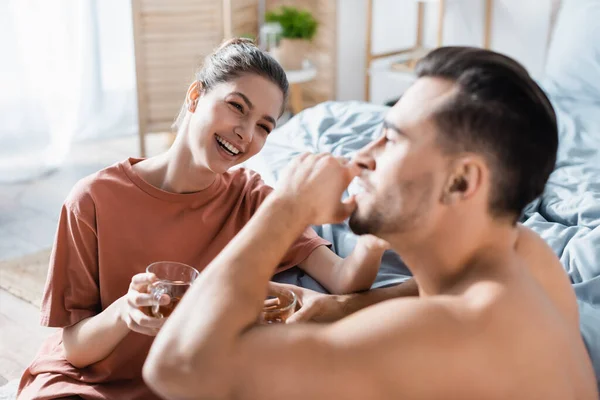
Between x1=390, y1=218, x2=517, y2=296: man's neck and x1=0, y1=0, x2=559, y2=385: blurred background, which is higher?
x1=390, y1=218, x2=517, y2=296: man's neck

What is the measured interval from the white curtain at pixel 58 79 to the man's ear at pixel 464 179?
341 cm

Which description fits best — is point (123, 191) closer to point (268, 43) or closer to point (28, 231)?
point (28, 231)

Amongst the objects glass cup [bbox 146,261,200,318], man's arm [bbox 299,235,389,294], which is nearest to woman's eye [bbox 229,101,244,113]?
man's arm [bbox 299,235,389,294]

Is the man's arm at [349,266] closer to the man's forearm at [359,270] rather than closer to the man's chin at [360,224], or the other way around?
the man's forearm at [359,270]

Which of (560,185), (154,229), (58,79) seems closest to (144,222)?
(154,229)

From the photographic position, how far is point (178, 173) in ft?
5.46

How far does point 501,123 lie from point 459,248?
0.18m

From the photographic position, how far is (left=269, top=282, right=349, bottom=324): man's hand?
55.4 inches

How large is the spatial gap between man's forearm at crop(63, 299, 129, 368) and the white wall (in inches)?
121

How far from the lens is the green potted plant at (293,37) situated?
174 inches


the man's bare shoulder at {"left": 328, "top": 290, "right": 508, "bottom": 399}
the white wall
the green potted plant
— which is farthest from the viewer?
the green potted plant

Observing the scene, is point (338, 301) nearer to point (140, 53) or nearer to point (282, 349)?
point (282, 349)

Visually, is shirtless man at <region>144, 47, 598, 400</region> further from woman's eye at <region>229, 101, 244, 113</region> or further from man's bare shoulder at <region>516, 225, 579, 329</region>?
woman's eye at <region>229, 101, 244, 113</region>

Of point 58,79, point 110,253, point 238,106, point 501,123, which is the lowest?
point 58,79
